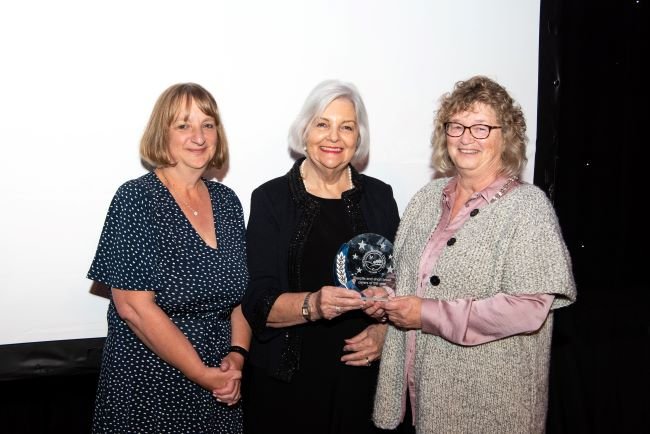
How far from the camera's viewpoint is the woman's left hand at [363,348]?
206 centimetres

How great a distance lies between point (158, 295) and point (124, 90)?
2.91 ft

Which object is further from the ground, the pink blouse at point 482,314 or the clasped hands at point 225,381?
the pink blouse at point 482,314

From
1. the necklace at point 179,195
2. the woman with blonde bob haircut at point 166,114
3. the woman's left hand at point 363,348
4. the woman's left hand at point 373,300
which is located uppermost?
the woman with blonde bob haircut at point 166,114

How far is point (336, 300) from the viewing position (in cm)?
186

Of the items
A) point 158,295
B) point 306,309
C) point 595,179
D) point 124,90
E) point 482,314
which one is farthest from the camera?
point 595,179

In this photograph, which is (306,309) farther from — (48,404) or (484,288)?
(48,404)

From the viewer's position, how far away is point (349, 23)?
2557 mm

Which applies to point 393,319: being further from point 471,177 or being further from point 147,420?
point 147,420

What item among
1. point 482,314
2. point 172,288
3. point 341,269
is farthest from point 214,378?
point 482,314

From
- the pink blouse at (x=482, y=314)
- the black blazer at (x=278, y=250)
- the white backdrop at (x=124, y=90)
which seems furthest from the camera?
the white backdrop at (x=124, y=90)

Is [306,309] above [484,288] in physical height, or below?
below

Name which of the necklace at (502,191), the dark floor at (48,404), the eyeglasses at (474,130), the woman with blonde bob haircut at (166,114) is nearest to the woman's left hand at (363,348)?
the necklace at (502,191)

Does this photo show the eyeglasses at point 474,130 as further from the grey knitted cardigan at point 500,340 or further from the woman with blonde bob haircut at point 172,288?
the woman with blonde bob haircut at point 172,288

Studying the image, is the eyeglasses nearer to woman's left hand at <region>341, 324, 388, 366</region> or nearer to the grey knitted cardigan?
the grey knitted cardigan
